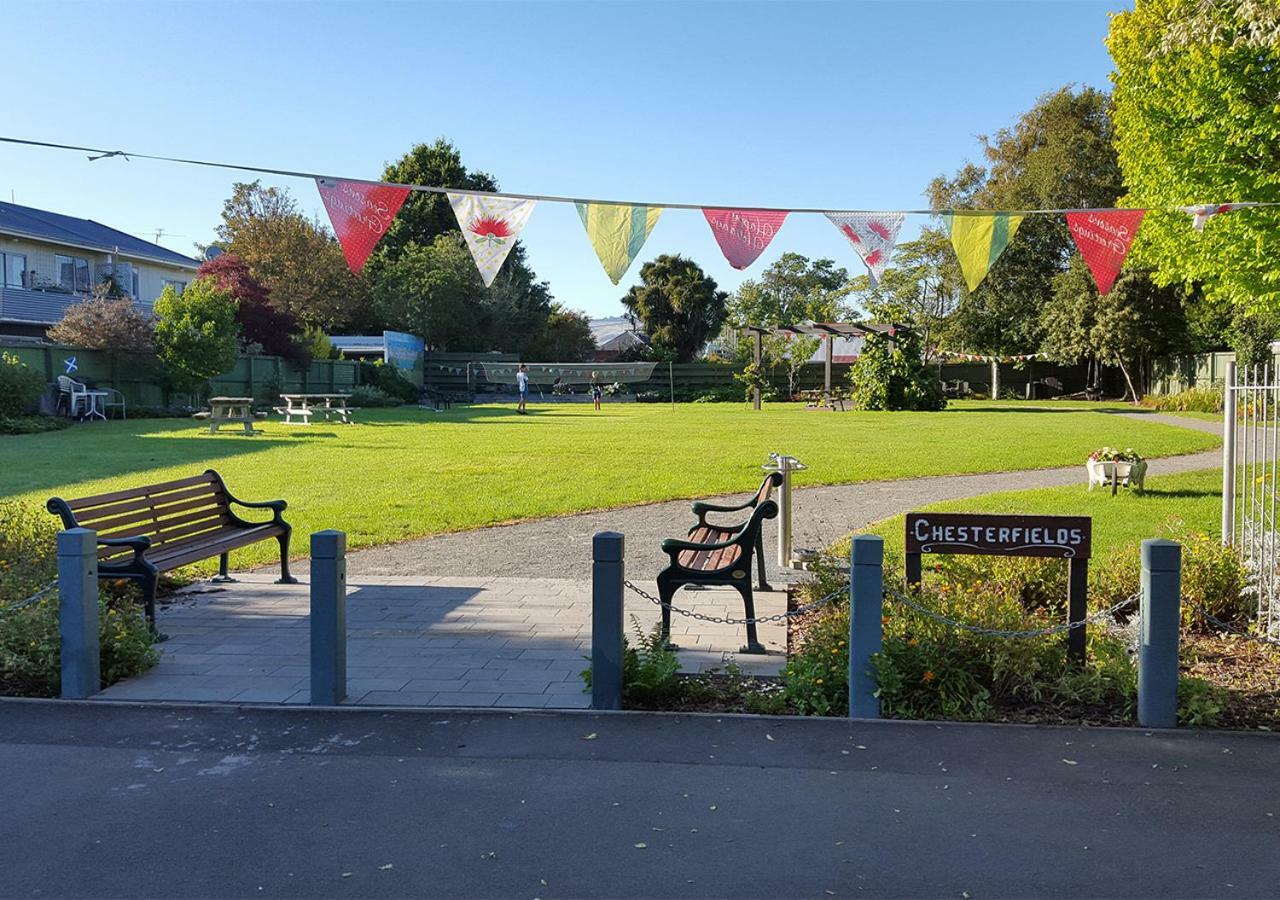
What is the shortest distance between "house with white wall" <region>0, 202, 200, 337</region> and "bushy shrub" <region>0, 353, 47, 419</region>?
10.6m

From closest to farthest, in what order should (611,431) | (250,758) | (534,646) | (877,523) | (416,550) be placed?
(250,758)
(534,646)
(416,550)
(877,523)
(611,431)

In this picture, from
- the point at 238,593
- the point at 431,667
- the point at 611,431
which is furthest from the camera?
the point at 611,431

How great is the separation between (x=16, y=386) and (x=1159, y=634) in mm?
28612

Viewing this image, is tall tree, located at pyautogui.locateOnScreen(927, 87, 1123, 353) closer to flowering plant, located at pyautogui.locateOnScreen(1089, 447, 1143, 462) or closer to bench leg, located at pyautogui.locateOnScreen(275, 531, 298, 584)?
flowering plant, located at pyautogui.locateOnScreen(1089, 447, 1143, 462)

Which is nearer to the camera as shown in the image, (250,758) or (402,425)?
(250,758)

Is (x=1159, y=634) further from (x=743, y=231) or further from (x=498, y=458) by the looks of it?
(x=498, y=458)

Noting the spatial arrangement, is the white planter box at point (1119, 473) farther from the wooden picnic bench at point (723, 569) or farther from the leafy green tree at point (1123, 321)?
the leafy green tree at point (1123, 321)

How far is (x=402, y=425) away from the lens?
97.3 ft

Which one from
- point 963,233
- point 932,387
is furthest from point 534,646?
point 932,387

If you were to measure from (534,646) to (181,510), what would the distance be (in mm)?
3650

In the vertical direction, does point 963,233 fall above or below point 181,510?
above

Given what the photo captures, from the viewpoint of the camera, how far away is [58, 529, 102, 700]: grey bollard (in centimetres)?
572

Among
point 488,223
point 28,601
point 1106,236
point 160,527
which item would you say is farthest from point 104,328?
point 1106,236

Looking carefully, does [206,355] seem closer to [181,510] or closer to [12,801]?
[181,510]
